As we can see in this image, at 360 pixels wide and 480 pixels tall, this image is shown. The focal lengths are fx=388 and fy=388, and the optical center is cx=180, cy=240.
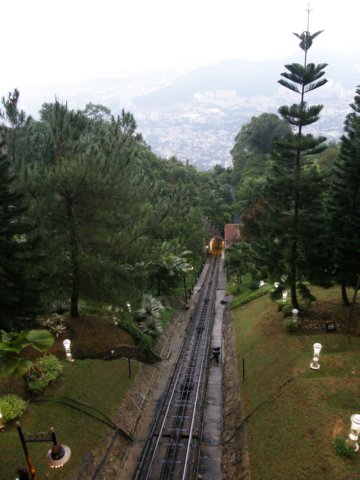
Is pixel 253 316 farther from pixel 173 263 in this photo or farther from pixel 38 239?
pixel 38 239

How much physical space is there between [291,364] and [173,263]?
1377cm

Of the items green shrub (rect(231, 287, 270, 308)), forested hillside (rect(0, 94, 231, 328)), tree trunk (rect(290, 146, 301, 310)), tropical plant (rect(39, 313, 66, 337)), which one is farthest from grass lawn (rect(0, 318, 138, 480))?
green shrub (rect(231, 287, 270, 308))

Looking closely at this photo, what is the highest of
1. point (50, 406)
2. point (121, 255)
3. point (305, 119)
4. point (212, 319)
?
point (305, 119)

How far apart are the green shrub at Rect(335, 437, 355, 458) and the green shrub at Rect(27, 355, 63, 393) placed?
32.8ft

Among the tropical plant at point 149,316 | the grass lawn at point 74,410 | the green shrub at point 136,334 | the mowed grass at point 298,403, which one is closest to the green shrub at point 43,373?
the grass lawn at point 74,410

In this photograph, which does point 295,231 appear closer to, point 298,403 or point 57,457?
point 298,403

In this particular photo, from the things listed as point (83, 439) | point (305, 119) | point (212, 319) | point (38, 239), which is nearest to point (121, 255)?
point (38, 239)

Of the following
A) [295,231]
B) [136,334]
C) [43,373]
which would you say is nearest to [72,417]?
[43,373]

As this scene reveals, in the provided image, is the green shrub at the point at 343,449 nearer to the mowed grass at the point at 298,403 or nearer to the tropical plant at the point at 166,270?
the mowed grass at the point at 298,403

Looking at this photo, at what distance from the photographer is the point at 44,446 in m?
12.5

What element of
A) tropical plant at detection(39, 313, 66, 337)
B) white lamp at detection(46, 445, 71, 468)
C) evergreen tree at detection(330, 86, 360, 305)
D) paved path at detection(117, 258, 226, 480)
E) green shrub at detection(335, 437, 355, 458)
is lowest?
paved path at detection(117, 258, 226, 480)

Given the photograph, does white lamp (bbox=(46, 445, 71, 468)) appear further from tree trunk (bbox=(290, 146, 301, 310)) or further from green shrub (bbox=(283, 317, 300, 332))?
green shrub (bbox=(283, 317, 300, 332))

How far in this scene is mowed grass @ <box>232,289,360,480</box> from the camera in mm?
11567

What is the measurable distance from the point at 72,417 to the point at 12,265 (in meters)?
5.96
